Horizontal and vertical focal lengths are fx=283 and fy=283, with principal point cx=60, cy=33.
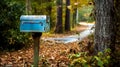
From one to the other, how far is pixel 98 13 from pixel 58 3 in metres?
17.2

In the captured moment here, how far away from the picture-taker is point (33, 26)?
6051 millimetres

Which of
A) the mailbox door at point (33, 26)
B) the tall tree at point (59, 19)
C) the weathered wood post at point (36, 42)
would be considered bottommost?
the tall tree at point (59, 19)

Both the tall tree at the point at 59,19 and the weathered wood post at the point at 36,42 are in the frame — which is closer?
the weathered wood post at the point at 36,42

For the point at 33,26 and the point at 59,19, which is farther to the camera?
the point at 59,19

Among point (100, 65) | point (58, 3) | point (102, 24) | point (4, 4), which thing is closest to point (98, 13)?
point (102, 24)

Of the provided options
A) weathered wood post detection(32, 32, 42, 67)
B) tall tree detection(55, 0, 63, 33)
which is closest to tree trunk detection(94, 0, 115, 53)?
weathered wood post detection(32, 32, 42, 67)

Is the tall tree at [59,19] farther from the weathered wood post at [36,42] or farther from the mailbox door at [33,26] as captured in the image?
the mailbox door at [33,26]

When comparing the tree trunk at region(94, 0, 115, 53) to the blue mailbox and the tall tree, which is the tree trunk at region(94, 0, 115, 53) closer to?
the blue mailbox

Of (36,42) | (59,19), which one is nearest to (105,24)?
(36,42)

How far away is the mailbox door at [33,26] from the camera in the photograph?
600 cm

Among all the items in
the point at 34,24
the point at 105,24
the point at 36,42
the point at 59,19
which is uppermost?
the point at 34,24

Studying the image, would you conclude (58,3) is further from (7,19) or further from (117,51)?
(117,51)

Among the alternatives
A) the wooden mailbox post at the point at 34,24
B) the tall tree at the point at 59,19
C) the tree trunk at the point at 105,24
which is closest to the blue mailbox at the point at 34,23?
the wooden mailbox post at the point at 34,24

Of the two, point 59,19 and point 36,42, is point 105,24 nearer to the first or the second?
point 36,42
